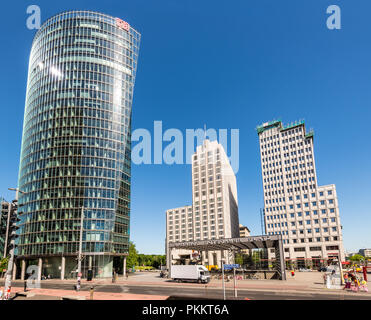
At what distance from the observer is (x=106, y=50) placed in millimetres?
81812

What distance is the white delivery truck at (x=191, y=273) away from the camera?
43.5 m

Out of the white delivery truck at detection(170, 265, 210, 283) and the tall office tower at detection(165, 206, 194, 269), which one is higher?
the tall office tower at detection(165, 206, 194, 269)

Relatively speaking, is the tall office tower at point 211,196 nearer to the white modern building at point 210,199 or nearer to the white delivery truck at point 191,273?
the white modern building at point 210,199

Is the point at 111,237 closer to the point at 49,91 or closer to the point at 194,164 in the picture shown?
the point at 49,91

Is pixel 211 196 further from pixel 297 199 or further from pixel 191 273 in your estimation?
pixel 191 273

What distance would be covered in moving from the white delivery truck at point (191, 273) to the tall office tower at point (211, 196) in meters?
79.0

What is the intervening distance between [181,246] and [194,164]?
8655cm

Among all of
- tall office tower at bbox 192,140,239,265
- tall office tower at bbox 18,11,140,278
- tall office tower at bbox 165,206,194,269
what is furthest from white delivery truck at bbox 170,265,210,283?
tall office tower at bbox 165,206,194,269

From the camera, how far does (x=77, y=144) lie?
73750mm

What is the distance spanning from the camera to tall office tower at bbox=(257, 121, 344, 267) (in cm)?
10131

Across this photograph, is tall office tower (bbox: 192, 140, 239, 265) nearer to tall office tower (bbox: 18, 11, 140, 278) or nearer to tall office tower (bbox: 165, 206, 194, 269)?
tall office tower (bbox: 165, 206, 194, 269)

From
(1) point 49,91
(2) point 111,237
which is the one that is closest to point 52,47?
(1) point 49,91

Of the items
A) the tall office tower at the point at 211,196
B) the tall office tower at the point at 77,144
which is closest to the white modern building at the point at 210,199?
the tall office tower at the point at 211,196

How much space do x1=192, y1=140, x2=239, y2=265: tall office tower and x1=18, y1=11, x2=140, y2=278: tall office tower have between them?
192 ft
